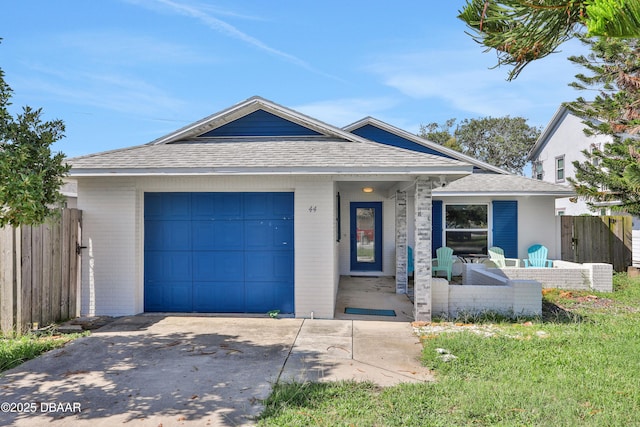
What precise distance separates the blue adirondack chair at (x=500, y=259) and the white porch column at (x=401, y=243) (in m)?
3.81

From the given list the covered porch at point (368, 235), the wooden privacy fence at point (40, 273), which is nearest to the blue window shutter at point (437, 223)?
the covered porch at point (368, 235)

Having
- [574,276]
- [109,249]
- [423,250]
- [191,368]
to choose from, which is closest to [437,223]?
[574,276]

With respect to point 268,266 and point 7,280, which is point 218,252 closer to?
point 268,266

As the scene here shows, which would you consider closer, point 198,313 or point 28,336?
point 28,336

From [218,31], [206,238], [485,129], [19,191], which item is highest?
[485,129]

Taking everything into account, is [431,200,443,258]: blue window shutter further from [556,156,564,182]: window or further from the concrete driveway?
[556,156,564,182]: window

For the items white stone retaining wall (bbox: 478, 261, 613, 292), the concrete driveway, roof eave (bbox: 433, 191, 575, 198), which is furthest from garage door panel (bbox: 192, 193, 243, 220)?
roof eave (bbox: 433, 191, 575, 198)

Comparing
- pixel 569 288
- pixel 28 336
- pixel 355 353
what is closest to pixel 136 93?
pixel 28 336

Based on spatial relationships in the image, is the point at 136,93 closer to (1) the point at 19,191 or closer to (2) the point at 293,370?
(1) the point at 19,191

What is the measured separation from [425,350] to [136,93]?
782 inches

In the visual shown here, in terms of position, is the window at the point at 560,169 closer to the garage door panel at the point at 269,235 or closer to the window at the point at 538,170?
the window at the point at 538,170

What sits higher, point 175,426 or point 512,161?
point 512,161

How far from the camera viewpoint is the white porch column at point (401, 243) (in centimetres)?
1045

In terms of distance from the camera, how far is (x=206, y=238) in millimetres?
8203
